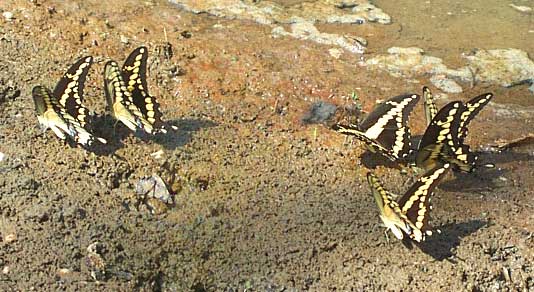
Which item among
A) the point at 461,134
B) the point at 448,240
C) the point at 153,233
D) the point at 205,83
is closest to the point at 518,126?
the point at 461,134

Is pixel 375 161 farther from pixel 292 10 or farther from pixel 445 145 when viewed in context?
pixel 292 10

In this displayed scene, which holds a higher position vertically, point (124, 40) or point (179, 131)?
point (124, 40)

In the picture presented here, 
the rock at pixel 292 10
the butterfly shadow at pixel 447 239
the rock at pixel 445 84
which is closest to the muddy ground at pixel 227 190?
the butterfly shadow at pixel 447 239

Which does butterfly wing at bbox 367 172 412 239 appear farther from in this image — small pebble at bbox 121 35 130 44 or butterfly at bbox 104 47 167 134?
small pebble at bbox 121 35 130 44

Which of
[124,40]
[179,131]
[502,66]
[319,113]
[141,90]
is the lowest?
[502,66]

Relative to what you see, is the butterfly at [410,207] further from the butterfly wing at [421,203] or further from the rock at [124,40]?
the rock at [124,40]

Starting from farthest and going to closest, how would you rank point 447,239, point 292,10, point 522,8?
point 522,8 < point 292,10 < point 447,239

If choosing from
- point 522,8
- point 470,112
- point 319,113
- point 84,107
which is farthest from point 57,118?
point 522,8
